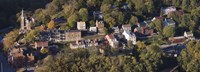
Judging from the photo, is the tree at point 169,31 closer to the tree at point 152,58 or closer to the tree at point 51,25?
the tree at point 152,58

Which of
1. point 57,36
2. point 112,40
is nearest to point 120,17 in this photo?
point 112,40

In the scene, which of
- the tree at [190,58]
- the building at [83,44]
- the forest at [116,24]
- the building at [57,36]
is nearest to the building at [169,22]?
the forest at [116,24]

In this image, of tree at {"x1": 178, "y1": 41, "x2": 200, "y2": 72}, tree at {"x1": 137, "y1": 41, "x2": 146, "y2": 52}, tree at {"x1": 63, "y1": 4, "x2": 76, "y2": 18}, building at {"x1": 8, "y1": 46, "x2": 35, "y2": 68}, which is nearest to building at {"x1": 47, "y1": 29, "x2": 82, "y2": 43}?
tree at {"x1": 63, "y1": 4, "x2": 76, "y2": 18}

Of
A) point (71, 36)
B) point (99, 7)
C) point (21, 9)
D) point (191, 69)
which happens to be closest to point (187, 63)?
point (191, 69)

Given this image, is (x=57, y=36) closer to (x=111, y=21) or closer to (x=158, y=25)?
(x=111, y=21)

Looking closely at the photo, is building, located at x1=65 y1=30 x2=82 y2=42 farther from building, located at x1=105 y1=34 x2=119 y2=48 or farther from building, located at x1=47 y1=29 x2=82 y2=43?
building, located at x1=105 y1=34 x2=119 y2=48
